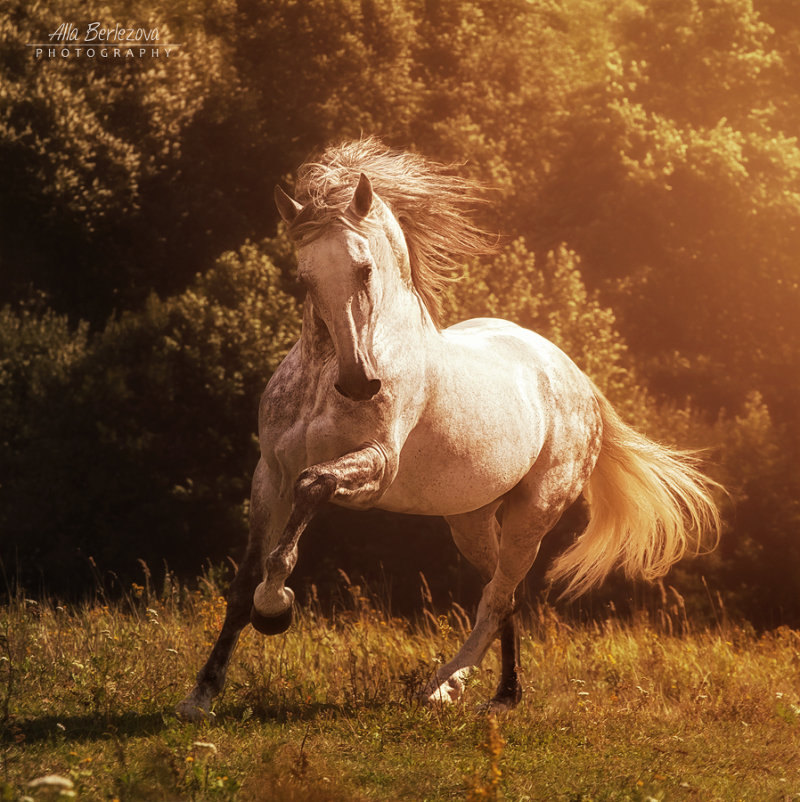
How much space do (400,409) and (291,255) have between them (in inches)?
447

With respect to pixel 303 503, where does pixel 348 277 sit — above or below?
above

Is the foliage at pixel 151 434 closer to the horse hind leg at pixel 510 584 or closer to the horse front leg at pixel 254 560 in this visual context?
the horse hind leg at pixel 510 584

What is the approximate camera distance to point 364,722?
18.5ft

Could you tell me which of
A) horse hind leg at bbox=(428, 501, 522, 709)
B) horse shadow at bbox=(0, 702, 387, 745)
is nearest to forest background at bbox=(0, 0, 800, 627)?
horse hind leg at bbox=(428, 501, 522, 709)

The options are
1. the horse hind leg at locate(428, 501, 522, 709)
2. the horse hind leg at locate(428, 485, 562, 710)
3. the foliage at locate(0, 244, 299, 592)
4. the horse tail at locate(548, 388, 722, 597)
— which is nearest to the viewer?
the horse hind leg at locate(428, 501, 522, 709)

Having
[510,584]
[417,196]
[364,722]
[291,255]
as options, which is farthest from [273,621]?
[291,255]

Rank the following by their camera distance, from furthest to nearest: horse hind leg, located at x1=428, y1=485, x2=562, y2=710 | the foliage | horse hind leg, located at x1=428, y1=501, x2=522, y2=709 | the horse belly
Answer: the foliage, horse hind leg, located at x1=428, y1=485, x2=562, y2=710, horse hind leg, located at x1=428, y1=501, x2=522, y2=709, the horse belly

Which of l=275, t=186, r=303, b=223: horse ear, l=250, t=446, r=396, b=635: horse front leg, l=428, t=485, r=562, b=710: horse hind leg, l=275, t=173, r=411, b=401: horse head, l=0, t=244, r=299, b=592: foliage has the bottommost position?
l=0, t=244, r=299, b=592: foliage

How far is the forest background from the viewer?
1477 centimetres

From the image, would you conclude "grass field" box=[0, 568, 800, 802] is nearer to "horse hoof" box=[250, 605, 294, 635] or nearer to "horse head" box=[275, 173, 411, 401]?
"horse hoof" box=[250, 605, 294, 635]

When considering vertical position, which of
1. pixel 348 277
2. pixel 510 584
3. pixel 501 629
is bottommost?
pixel 501 629

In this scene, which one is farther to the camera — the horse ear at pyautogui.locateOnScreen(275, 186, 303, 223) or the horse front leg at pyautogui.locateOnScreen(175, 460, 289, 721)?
the horse front leg at pyautogui.locateOnScreen(175, 460, 289, 721)

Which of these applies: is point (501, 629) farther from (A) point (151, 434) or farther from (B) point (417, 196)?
(A) point (151, 434)

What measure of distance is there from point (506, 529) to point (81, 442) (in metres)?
11.4
